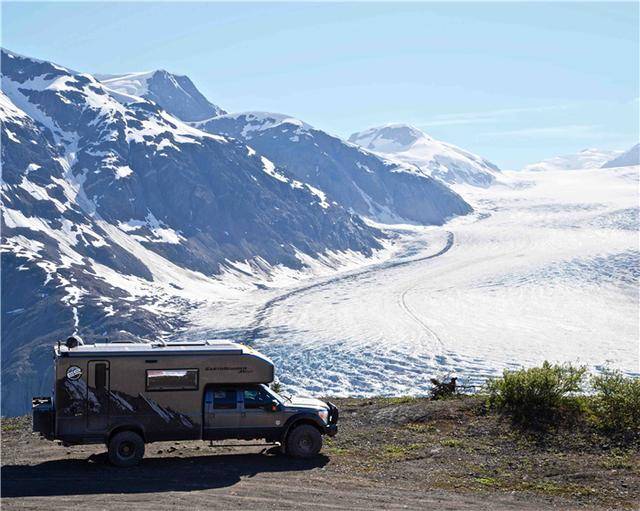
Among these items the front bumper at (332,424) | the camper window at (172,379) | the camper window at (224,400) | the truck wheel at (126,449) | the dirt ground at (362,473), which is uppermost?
the camper window at (172,379)

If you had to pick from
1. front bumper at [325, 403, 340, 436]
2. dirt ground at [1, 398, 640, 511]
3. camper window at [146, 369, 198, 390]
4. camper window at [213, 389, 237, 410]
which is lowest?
dirt ground at [1, 398, 640, 511]

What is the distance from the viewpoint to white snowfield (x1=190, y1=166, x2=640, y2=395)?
90.9m

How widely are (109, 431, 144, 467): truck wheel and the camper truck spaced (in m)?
0.02

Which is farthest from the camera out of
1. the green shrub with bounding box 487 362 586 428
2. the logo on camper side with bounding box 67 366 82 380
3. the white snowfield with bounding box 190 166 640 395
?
the white snowfield with bounding box 190 166 640 395

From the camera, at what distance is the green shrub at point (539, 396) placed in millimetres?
21781

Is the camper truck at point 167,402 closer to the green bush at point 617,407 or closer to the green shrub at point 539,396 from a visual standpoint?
the green shrub at point 539,396

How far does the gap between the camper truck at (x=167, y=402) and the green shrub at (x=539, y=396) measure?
6100 millimetres

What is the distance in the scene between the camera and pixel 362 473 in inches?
706

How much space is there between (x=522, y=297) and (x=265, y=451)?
107m

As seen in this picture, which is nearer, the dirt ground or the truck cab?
the dirt ground

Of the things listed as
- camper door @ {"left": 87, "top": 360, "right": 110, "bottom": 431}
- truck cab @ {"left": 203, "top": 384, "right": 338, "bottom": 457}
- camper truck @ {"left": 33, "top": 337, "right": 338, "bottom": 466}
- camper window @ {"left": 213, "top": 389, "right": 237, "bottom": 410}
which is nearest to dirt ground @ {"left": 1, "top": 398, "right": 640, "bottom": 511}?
truck cab @ {"left": 203, "top": 384, "right": 338, "bottom": 457}

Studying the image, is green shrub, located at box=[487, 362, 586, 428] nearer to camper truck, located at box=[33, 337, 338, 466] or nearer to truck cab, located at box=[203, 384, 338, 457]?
camper truck, located at box=[33, 337, 338, 466]

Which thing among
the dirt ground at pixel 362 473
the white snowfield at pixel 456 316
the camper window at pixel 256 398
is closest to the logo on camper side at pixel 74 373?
the dirt ground at pixel 362 473

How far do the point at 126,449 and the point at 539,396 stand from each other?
454 inches
